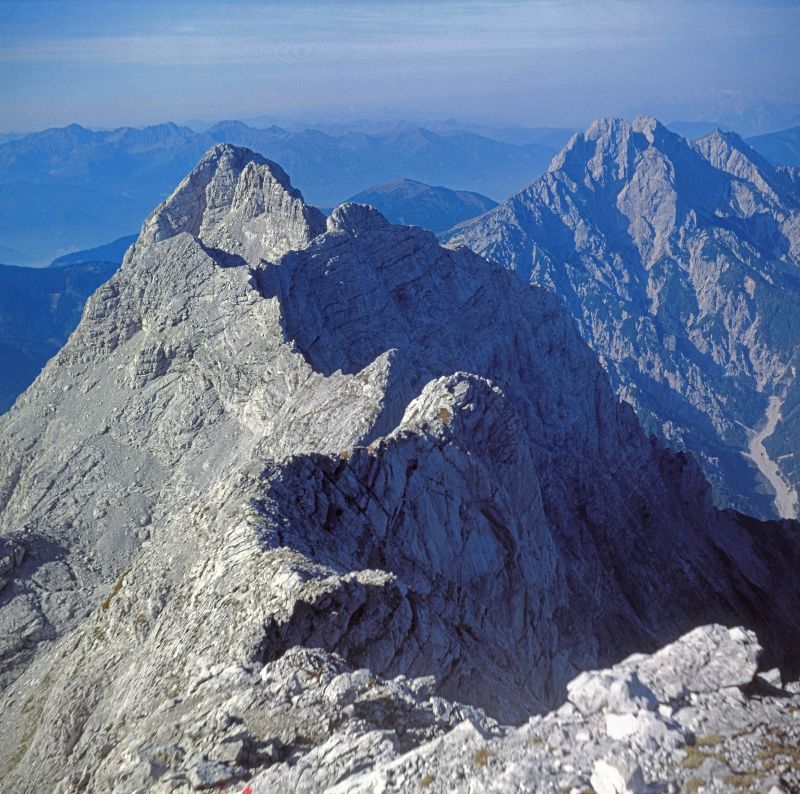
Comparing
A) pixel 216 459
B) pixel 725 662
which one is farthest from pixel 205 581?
pixel 216 459

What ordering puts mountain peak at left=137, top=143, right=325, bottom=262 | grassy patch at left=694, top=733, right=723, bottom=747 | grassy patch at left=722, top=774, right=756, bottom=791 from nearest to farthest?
grassy patch at left=722, top=774, right=756, bottom=791, grassy patch at left=694, top=733, right=723, bottom=747, mountain peak at left=137, top=143, right=325, bottom=262

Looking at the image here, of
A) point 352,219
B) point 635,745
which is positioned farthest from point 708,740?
point 352,219

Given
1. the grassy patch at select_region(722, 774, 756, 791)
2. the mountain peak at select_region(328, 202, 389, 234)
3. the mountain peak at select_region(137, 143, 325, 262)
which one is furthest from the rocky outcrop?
the mountain peak at select_region(137, 143, 325, 262)

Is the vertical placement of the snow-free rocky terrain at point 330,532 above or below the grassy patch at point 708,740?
below

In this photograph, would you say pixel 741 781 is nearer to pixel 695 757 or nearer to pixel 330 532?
pixel 695 757

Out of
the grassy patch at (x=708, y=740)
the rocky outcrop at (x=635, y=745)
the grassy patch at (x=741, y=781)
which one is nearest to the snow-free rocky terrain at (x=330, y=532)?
the rocky outcrop at (x=635, y=745)

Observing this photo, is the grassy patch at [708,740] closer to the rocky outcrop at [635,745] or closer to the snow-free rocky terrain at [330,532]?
the rocky outcrop at [635,745]

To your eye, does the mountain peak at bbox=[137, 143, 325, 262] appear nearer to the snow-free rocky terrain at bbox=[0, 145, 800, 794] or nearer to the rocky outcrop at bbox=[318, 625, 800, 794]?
the snow-free rocky terrain at bbox=[0, 145, 800, 794]
